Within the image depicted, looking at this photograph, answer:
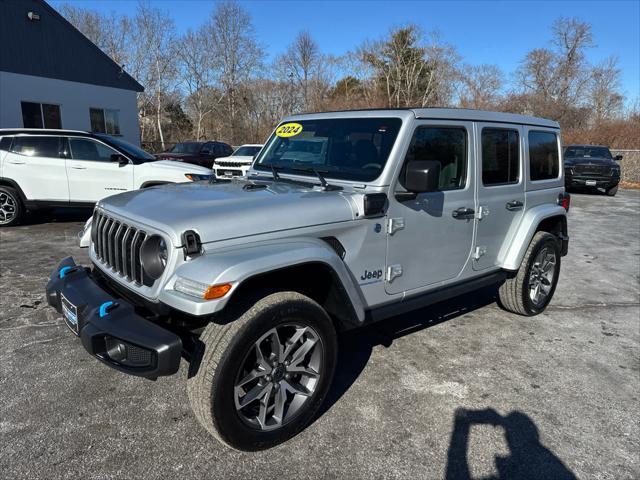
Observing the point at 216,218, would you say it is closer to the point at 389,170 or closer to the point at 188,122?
the point at 389,170

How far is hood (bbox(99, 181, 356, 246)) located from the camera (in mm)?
2436

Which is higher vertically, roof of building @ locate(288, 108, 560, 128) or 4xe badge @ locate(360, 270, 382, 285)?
roof of building @ locate(288, 108, 560, 128)

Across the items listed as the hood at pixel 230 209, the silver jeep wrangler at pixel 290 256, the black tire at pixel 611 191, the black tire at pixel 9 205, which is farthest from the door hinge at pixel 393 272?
the black tire at pixel 611 191

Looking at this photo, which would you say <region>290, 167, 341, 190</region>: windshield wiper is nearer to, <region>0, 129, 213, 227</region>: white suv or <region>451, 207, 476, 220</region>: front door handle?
<region>451, 207, 476, 220</region>: front door handle

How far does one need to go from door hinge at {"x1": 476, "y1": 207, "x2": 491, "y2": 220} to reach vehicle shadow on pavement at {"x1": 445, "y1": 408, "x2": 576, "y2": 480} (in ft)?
5.07

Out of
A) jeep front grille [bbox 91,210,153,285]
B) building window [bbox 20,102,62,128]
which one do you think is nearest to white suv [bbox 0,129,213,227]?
jeep front grille [bbox 91,210,153,285]

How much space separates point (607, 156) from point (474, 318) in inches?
647

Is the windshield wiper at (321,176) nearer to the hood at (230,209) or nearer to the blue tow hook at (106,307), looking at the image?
the hood at (230,209)

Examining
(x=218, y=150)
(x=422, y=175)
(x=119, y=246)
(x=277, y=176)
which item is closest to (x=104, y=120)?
(x=218, y=150)

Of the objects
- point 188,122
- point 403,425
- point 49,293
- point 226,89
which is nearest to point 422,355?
point 403,425

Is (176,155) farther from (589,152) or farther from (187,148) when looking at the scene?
(589,152)

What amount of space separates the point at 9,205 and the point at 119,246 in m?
7.30

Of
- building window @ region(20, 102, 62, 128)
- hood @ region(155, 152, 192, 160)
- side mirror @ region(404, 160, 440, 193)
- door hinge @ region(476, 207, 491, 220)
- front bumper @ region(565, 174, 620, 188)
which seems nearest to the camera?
side mirror @ region(404, 160, 440, 193)

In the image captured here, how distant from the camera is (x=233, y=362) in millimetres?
2338
